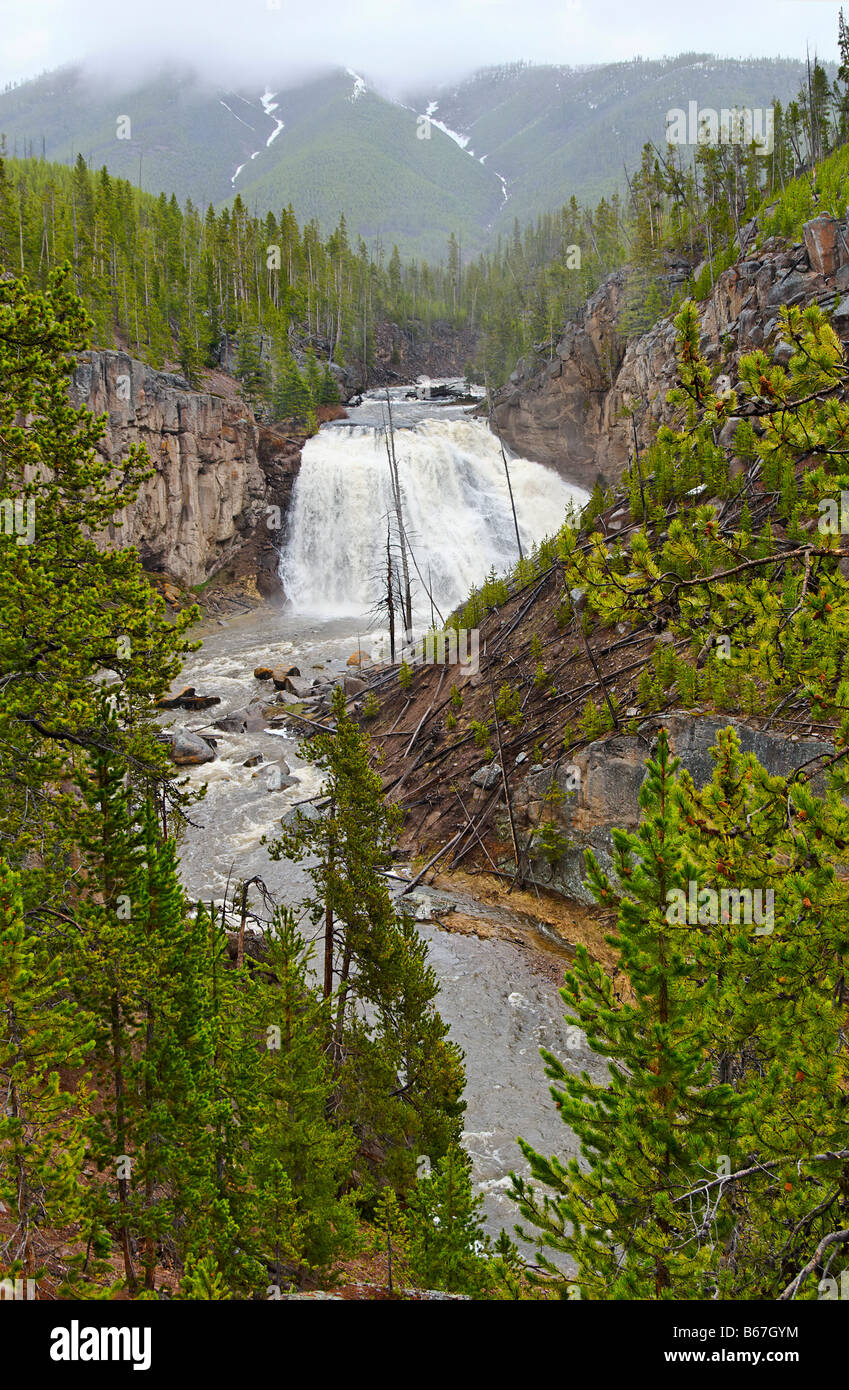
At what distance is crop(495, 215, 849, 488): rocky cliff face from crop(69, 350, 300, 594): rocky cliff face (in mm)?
18100

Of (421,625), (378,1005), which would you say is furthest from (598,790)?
(421,625)

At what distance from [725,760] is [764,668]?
70 cm

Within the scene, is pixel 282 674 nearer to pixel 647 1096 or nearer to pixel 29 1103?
pixel 29 1103

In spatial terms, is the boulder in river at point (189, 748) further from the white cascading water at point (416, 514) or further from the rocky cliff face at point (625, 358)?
the white cascading water at point (416, 514)

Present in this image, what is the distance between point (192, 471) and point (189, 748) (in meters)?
28.9

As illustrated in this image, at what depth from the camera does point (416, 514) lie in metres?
50.7

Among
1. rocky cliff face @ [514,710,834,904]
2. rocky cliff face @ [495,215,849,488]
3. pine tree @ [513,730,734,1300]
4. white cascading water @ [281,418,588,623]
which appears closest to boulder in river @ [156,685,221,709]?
rocky cliff face @ [514,710,834,904]

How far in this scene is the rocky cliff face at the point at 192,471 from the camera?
44.7 meters

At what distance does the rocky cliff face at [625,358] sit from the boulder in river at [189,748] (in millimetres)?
21645

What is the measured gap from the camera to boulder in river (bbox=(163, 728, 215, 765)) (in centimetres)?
2670

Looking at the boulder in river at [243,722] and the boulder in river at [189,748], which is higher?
the boulder in river at [243,722]

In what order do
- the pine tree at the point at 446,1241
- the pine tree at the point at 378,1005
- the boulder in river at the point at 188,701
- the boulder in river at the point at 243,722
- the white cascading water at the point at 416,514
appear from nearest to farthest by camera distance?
the pine tree at the point at 446,1241 → the pine tree at the point at 378,1005 → the boulder in river at the point at 243,722 → the boulder in river at the point at 188,701 → the white cascading water at the point at 416,514

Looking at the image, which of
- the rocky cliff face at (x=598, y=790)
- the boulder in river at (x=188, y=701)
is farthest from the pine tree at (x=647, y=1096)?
the boulder in river at (x=188, y=701)

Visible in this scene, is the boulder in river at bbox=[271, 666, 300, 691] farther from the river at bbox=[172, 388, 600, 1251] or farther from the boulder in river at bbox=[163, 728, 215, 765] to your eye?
the boulder in river at bbox=[163, 728, 215, 765]
